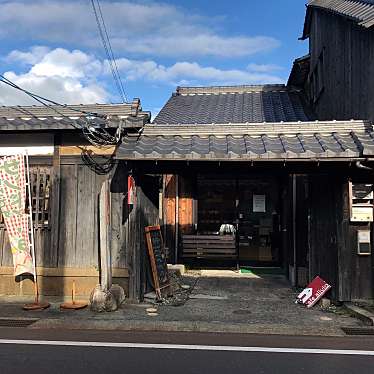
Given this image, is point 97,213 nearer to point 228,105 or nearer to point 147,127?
point 147,127

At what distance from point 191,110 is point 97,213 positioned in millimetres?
8951

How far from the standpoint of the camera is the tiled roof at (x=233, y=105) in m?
14.8

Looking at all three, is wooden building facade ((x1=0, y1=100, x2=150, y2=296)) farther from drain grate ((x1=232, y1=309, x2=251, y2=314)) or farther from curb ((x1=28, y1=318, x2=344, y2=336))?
drain grate ((x1=232, y1=309, x2=251, y2=314))

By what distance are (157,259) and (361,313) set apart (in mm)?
4117

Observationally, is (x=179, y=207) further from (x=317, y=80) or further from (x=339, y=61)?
(x=317, y=80)

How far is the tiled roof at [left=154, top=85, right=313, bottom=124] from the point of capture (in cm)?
1484

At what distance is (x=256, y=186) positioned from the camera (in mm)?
13953

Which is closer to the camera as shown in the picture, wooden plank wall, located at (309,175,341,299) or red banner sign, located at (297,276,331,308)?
red banner sign, located at (297,276,331,308)

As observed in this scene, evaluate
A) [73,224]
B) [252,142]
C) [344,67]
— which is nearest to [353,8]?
[344,67]

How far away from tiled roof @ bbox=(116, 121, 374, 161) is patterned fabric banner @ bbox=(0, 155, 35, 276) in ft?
7.46

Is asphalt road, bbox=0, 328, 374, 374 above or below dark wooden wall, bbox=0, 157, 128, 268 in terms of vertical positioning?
below

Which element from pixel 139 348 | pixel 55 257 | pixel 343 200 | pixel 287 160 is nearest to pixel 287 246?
pixel 343 200

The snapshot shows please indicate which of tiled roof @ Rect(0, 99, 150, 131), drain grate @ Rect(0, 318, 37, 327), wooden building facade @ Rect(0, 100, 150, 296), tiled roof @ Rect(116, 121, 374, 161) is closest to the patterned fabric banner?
wooden building facade @ Rect(0, 100, 150, 296)

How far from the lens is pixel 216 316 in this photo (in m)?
7.57
